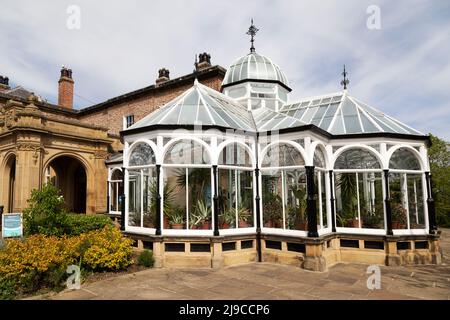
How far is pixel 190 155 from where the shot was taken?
10.4 m

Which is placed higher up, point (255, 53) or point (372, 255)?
point (255, 53)

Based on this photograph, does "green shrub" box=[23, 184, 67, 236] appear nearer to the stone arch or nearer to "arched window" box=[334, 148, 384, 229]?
"arched window" box=[334, 148, 384, 229]

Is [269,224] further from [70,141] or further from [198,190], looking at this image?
[70,141]

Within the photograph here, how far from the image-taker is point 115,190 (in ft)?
59.4

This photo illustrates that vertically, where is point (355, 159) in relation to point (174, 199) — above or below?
above

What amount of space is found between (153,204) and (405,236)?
25.6ft

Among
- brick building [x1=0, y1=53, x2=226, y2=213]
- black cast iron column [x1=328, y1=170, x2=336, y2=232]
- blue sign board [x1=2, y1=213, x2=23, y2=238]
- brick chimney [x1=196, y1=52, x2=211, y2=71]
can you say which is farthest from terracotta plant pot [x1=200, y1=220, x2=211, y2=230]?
brick chimney [x1=196, y1=52, x2=211, y2=71]

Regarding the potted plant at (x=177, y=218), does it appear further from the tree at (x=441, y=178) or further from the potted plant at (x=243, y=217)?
the tree at (x=441, y=178)

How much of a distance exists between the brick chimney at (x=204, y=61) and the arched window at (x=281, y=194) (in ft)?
38.7

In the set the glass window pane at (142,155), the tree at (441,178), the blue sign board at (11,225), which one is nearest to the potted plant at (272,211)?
the glass window pane at (142,155)

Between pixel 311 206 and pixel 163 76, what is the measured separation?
57.3 ft

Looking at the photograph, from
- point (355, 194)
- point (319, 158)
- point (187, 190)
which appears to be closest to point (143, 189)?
point (187, 190)
